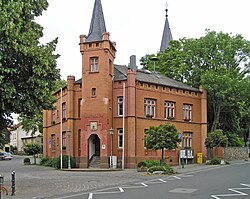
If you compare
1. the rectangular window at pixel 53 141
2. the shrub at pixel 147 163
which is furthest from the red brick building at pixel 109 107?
the rectangular window at pixel 53 141

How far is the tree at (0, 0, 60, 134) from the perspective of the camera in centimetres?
1705

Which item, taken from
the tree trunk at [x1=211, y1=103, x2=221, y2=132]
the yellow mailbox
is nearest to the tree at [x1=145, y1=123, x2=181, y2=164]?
the yellow mailbox

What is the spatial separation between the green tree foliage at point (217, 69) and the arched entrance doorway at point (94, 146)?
559 inches

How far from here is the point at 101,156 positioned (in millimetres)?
40844

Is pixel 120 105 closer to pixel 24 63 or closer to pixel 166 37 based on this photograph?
pixel 24 63

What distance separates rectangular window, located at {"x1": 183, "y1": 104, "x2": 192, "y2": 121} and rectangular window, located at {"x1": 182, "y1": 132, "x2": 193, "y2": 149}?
1679 millimetres

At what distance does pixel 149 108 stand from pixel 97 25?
10.1m

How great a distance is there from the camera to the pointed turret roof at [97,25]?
142 ft

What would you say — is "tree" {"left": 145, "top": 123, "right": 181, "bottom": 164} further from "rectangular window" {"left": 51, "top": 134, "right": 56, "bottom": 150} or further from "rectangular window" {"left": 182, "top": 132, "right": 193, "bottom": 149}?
"rectangular window" {"left": 51, "top": 134, "right": 56, "bottom": 150}

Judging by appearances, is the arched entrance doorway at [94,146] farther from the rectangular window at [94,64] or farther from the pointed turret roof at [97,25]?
the pointed turret roof at [97,25]

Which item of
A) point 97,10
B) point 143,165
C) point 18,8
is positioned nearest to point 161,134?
point 143,165

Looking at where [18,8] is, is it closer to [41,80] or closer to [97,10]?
[41,80]

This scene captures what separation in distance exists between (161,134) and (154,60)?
74.2 ft

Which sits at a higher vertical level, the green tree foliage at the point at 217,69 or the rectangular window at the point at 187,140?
the green tree foliage at the point at 217,69
